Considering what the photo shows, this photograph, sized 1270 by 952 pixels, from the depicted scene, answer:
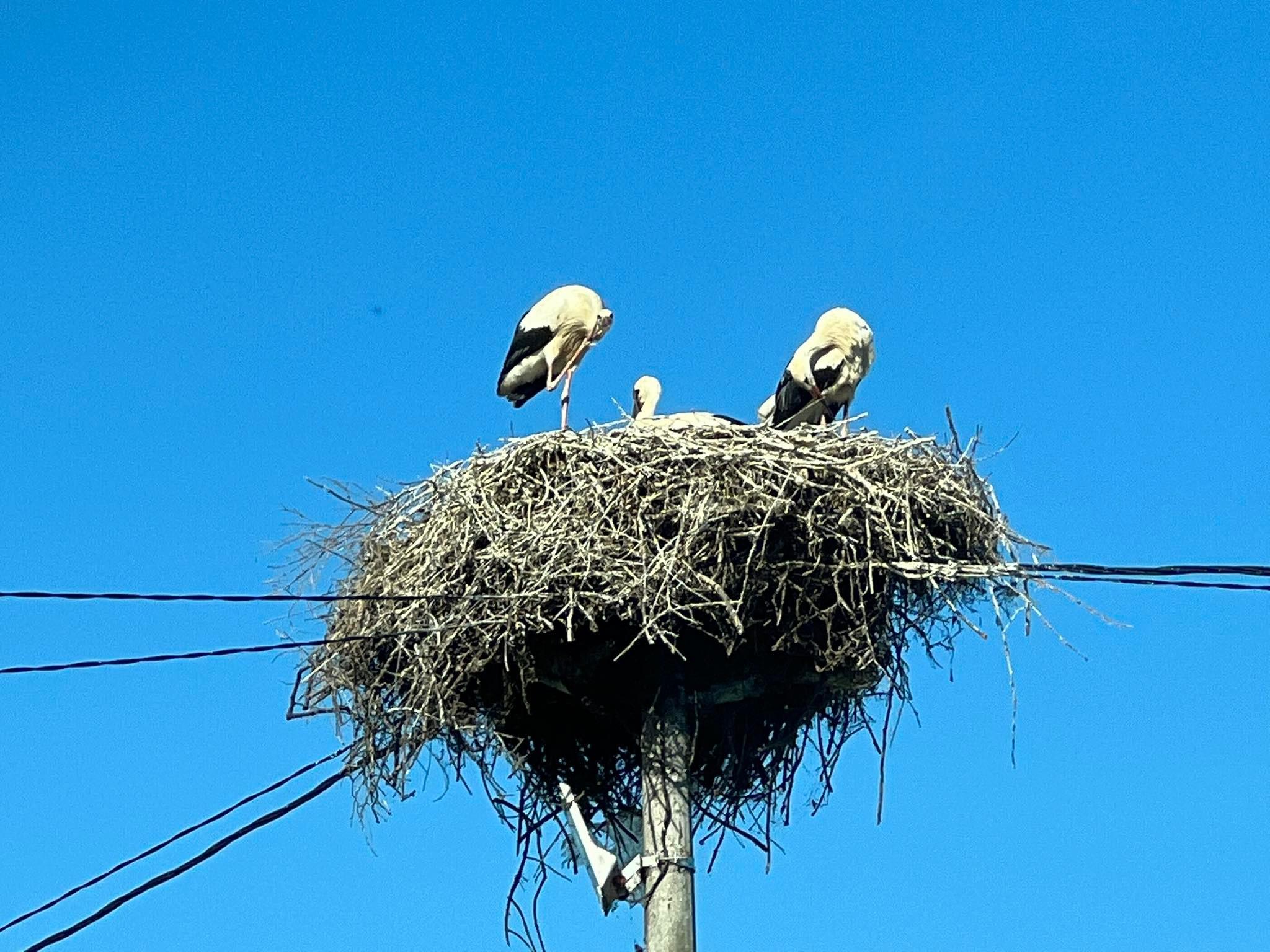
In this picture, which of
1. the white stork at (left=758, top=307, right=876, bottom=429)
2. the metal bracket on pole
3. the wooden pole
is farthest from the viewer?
the white stork at (left=758, top=307, right=876, bottom=429)

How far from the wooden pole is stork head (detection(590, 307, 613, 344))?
3.52 metres

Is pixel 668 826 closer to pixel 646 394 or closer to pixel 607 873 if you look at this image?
pixel 607 873

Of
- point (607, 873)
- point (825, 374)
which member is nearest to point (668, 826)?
point (607, 873)

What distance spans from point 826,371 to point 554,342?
1301mm

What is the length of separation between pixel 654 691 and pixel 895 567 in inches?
34.8

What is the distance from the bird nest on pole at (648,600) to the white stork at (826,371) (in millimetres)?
2372

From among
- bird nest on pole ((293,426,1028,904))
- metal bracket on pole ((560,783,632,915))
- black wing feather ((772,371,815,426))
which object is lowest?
metal bracket on pole ((560,783,632,915))

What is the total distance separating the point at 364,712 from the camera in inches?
279

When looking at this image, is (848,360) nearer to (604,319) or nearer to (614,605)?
(604,319)

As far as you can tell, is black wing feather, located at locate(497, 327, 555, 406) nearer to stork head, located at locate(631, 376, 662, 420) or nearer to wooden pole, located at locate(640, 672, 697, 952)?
stork head, located at locate(631, 376, 662, 420)

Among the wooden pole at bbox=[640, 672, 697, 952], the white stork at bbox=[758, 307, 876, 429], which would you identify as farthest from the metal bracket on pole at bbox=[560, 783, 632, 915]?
the white stork at bbox=[758, 307, 876, 429]

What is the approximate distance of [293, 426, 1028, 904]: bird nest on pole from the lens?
680 cm

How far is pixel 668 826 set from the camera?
663 cm

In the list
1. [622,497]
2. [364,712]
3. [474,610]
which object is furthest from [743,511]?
[364,712]
